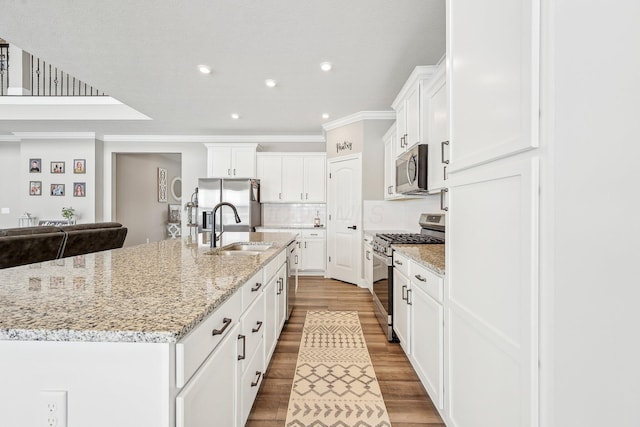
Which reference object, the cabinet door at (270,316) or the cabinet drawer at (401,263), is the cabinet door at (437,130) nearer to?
the cabinet drawer at (401,263)

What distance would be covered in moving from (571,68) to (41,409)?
1.47 meters

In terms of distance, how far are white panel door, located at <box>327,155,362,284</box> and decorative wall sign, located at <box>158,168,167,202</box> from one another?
5674mm

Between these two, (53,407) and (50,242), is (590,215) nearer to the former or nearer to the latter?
(53,407)

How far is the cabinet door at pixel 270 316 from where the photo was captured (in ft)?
6.39

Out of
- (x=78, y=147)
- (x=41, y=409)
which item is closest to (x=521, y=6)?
(x=41, y=409)

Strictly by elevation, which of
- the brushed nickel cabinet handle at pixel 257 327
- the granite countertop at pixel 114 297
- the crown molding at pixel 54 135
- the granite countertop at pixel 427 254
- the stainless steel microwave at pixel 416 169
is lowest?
Result: the brushed nickel cabinet handle at pixel 257 327

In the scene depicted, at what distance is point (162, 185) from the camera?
870 cm

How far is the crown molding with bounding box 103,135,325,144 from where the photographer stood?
621 cm

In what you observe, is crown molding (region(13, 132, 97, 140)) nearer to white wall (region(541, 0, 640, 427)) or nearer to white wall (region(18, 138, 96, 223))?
white wall (region(18, 138, 96, 223))

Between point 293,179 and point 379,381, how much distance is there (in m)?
4.29

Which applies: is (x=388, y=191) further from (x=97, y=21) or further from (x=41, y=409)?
(x=41, y=409)

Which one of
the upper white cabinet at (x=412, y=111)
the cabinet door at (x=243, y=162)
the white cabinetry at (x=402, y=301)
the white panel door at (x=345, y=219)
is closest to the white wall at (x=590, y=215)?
the white cabinetry at (x=402, y=301)

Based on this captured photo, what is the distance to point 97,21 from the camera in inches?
102

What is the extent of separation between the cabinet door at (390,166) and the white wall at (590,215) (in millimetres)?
3098
